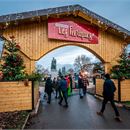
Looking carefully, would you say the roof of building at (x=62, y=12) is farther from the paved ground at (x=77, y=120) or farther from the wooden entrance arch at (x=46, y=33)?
the paved ground at (x=77, y=120)

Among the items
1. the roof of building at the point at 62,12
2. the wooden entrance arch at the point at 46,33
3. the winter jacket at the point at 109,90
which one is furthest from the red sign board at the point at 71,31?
the winter jacket at the point at 109,90

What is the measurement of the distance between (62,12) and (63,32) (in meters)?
1.39

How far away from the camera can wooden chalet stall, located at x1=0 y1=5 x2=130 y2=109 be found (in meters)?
17.9

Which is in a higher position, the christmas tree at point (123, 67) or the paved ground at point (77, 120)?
the christmas tree at point (123, 67)

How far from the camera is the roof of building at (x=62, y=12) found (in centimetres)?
1722

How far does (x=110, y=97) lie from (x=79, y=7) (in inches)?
343

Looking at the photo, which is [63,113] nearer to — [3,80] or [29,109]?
[29,109]

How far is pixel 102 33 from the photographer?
20.9m

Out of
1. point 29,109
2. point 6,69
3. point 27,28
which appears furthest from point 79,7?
point 29,109

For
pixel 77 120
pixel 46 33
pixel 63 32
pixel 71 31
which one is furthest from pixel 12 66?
pixel 71 31

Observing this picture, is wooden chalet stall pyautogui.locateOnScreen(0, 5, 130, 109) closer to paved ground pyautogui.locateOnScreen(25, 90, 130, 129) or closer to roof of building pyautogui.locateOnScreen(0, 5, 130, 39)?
roof of building pyautogui.locateOnScreen(0, 5, 130, 39)

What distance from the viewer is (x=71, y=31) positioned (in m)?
19.8

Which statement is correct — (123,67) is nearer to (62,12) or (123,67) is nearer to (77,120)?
(62,12)

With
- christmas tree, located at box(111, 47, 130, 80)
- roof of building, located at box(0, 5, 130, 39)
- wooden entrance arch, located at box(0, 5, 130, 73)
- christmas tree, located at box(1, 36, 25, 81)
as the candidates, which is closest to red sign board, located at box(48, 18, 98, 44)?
wooden entrance arch, located at box(0, 5, 130, 73)
